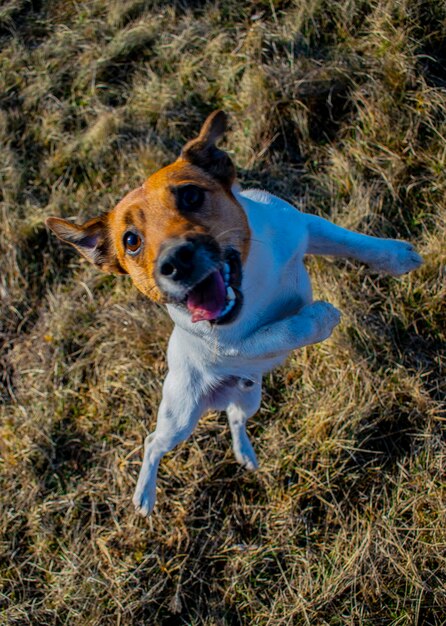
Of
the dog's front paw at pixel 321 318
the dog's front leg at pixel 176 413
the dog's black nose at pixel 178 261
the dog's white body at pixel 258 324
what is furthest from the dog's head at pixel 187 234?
the dog's front leg at pixel 176 413

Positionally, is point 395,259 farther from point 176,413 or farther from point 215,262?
point 176,413

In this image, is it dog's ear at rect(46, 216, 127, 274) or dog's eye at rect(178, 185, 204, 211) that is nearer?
dog's eye at rect(178, 185, 204, 211)

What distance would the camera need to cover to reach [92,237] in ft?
13.6

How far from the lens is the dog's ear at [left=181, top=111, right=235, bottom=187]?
388cm

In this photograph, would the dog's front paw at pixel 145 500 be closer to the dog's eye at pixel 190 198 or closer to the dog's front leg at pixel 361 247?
the dog's front leg at pixel 361 247

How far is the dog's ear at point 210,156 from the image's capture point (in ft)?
12.7

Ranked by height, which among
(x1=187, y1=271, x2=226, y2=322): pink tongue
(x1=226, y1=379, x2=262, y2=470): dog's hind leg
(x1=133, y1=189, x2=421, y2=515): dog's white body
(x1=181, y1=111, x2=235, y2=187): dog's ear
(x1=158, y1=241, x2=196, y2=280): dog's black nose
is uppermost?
(x1=181, y1=111, x2=235, y2=187): dog's ear

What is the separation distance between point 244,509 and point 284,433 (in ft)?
2.28

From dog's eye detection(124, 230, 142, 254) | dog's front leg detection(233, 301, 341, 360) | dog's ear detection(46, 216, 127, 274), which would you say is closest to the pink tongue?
dog's front leg detection(233, 301, 341, 360)

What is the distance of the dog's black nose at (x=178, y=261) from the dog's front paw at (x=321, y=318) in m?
0.83

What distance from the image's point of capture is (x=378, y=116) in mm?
→ 5613

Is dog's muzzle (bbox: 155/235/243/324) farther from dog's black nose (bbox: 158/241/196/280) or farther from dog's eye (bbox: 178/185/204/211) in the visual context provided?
dog's eye (bbox: 178/185/204/211)

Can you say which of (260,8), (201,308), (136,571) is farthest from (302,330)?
(260,8)

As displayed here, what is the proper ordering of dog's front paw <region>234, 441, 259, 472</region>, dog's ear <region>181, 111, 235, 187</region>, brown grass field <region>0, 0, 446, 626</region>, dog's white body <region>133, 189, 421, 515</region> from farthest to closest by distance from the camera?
dog's front paw <region>234, 441, 259, 472</region> → brown grass field <region>0, 0, 446, 626</region> → dog's ear <region>181, 111, 235, 187</region> → dog's white body <region>133, 189, 421, 515</region>
